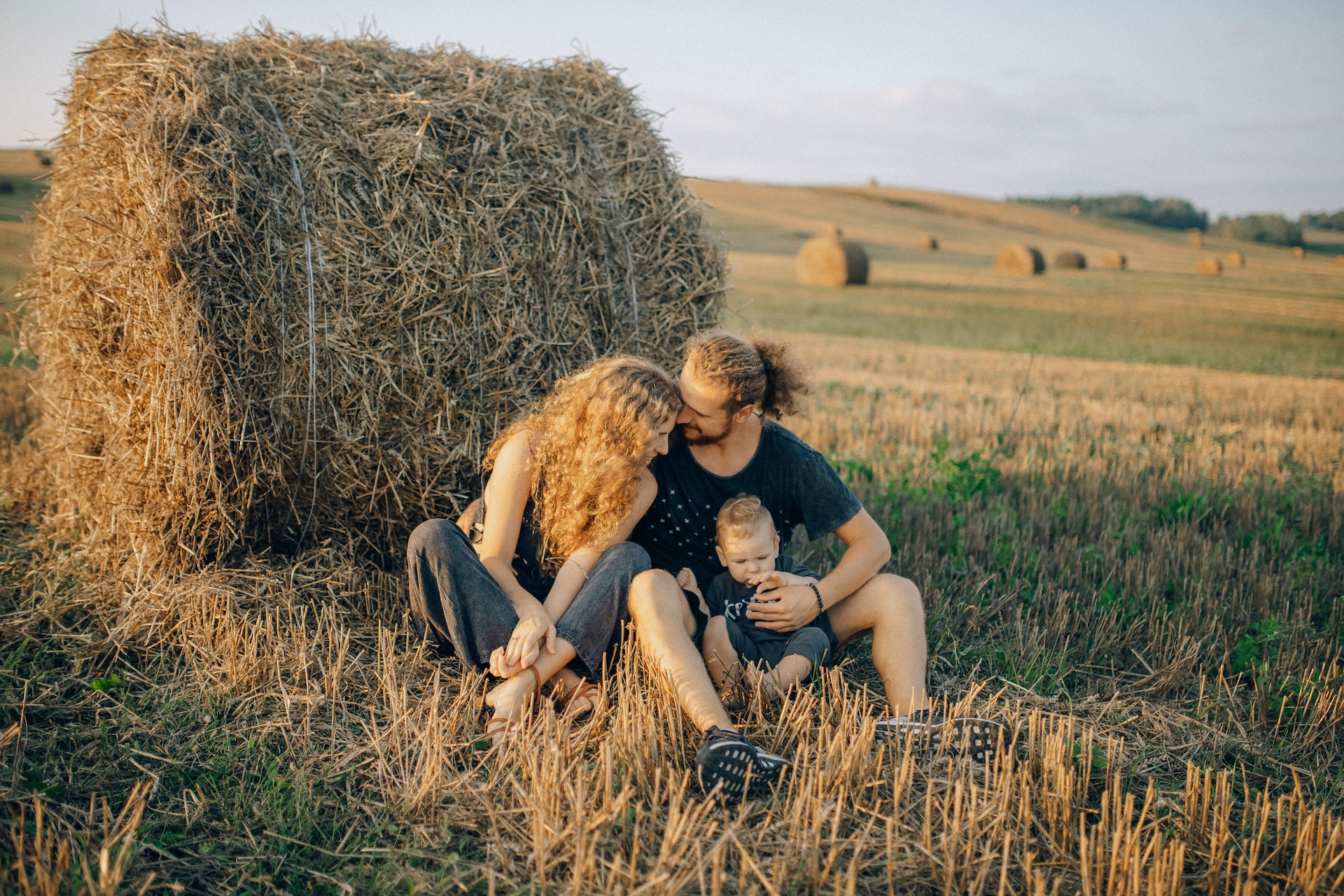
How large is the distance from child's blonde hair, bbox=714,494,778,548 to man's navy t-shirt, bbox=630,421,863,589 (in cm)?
15

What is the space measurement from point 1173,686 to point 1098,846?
1.35 metres

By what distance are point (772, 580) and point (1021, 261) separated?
99.7 feet

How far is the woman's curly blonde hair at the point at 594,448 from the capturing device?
296cm

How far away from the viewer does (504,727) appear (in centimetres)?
269

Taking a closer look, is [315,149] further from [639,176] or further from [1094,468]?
[1094,468]

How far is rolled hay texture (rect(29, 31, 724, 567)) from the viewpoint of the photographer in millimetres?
3301

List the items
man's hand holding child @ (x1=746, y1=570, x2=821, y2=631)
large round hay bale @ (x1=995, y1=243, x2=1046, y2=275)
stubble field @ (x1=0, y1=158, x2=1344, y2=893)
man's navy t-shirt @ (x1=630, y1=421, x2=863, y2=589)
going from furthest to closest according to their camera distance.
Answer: large round hay bale @ (x1=995, y1=243, x2=1046, y2=275) < man's navy t-shirt @ (x1=630, y1=421, x2=863, y2=589) < man's hand holding child @ (x1=746, y1=570, x2=821, y2=631) < stubble field @ (x1=0, y1=158, x2=1344, y2=893)

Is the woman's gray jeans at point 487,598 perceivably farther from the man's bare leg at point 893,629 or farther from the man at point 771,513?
the man's bare leg at point 893,629

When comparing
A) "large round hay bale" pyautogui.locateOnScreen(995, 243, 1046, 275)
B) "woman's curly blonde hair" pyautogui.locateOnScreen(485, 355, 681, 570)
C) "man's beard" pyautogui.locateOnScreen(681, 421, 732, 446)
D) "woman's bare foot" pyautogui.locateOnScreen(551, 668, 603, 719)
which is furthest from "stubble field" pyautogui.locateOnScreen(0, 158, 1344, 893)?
"large round hay bale" pyautogui.locateOnScreen(995, 243, 1046, 275)

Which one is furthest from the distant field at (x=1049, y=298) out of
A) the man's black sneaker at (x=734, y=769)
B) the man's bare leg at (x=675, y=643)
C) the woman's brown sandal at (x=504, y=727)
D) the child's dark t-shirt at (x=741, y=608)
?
the man's black sneaker at (x=734, y=769)

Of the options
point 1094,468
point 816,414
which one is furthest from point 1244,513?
point 816,414

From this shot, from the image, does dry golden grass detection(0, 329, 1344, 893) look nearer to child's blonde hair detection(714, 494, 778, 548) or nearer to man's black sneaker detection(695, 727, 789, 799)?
man's black sneaker detection(695, 727, 789, 799)

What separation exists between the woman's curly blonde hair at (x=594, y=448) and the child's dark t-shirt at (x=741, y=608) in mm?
474

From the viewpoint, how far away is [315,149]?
11.5 feet
